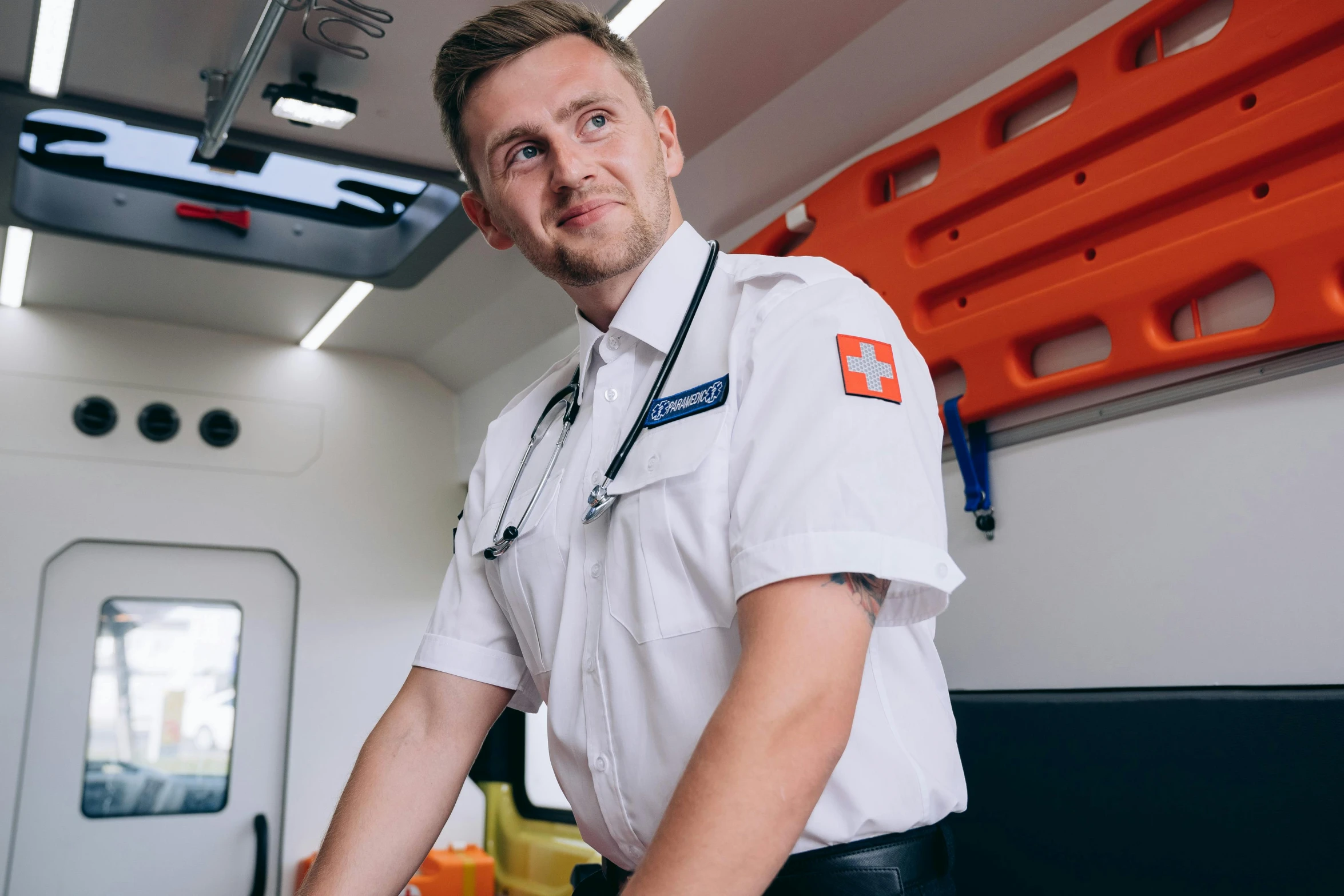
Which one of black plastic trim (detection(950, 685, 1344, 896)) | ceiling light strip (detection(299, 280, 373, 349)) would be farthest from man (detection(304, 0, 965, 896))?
ceiling light strip (detection(299, 280, 373, 349))

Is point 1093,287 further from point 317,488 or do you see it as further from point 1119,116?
point 317,488

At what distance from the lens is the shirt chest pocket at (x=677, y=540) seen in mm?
910

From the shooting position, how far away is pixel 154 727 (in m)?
4.27

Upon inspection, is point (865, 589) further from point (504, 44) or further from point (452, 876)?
point (452, 876)

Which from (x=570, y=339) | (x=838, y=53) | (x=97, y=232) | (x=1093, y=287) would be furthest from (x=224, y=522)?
(x=1093, y=287)

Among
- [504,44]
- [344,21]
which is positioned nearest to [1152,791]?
[504,44]

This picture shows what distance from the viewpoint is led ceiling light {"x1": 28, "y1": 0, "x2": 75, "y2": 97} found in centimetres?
251

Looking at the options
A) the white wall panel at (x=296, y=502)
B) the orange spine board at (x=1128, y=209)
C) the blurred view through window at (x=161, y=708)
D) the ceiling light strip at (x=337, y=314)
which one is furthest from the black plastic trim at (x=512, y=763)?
the orange spine board at (x=1128, y=209)

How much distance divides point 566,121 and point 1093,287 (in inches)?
50.4

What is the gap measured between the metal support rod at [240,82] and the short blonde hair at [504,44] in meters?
1.33

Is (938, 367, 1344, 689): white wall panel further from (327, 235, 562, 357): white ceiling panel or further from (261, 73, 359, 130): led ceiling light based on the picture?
(327, 235, 562, 357): white ceiling panel

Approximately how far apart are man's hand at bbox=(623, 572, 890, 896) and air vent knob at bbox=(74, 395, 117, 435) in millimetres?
4337

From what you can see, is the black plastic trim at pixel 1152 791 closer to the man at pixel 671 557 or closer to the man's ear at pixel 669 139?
the man at pixel 671 557

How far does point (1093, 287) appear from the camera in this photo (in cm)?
207
